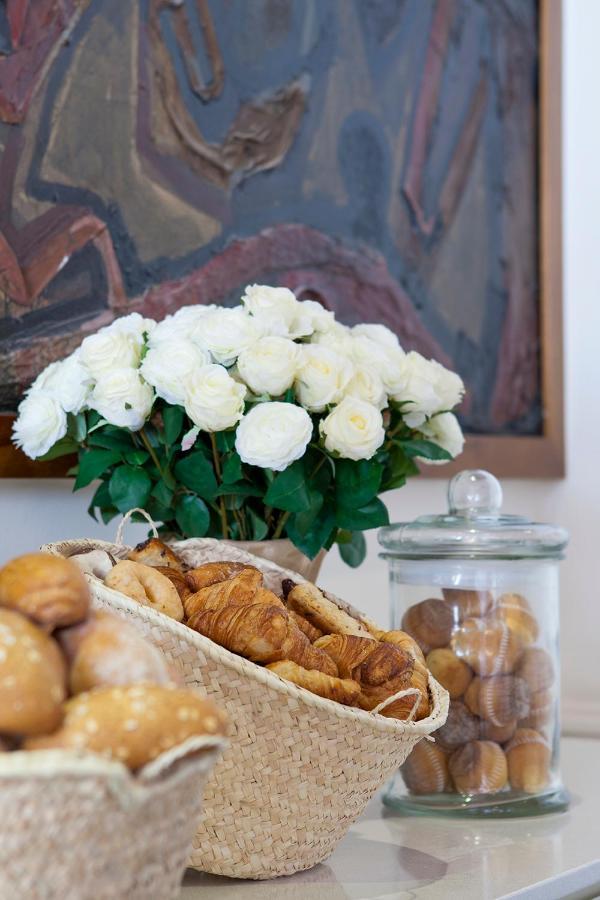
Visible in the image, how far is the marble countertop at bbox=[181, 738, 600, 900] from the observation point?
30.7 inches

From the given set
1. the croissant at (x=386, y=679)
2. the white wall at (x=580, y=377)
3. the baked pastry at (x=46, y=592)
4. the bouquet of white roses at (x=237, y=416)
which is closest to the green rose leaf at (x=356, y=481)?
the bouquet of white roses at (x=237, y=416)

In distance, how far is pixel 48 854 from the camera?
0.48 metres

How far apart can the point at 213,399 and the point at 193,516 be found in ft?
0.43

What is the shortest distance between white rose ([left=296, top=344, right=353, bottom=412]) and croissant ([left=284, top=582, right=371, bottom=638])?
159 mm

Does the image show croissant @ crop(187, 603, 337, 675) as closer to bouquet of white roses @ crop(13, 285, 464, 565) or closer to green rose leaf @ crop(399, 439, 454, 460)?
bouquet of white roses @ crop(13, 285, 464, 565)

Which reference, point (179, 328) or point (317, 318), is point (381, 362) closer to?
point (317, 318)

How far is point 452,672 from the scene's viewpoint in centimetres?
103

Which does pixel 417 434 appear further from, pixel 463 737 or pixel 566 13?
pixel 566 13

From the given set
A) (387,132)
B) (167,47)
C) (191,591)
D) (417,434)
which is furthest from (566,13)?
(191,591)

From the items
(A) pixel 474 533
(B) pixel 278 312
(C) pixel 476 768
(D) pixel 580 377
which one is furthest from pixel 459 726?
(D) pixel 580 377

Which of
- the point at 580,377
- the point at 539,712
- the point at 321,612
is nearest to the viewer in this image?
the point at 321,612

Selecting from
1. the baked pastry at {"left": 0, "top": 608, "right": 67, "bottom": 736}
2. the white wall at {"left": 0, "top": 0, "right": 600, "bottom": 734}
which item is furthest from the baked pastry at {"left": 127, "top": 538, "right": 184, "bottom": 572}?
the white wall at {"left": 0, "top": 0, "right": 600, "bottom": 734}

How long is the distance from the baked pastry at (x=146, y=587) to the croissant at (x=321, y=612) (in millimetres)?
118

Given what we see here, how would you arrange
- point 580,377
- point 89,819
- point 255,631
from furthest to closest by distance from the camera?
1. point 580,377
2. point 255,631
3. point 89,819
